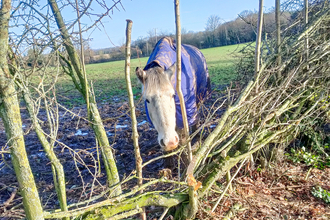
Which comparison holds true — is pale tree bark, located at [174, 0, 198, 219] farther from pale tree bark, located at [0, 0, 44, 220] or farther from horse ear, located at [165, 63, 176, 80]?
horse ear, located at [165, 63, 176, 80]

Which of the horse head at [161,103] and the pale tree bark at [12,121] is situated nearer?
the pale tree bark at [12,121]

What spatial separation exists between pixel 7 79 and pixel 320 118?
408cm

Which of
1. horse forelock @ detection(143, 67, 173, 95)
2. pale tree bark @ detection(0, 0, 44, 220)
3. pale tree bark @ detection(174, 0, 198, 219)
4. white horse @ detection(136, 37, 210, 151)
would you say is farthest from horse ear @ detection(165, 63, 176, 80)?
pale tree bark @ detection(0, 0, 44, 220)

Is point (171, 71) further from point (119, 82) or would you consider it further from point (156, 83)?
point (119, 82)

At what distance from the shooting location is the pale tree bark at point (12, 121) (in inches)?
54.9

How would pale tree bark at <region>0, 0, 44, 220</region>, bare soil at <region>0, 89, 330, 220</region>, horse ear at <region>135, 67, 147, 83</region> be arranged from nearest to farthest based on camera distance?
pale tree bark at <region>0, 0, 44, 220</region>, bare soil at <region>0, 89, 330, 220</region>, horse ear at <region>135, 67, 147, 83</region>

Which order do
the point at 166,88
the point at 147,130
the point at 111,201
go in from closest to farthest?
the point at 111,201 < the point at 166,88 < the point at 147,130

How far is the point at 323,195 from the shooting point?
2.87m

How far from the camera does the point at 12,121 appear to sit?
142cm

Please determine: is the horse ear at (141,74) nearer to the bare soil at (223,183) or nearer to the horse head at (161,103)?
the horse head at (161,103)

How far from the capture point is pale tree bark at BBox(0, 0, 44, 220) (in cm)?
139

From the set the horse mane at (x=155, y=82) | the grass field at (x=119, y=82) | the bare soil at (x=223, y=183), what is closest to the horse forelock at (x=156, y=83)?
the horse mane at (x=155, y=82)

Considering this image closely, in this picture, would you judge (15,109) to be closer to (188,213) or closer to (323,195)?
(188,213)

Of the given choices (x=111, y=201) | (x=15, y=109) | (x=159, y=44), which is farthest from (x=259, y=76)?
(x=15, y=109)
